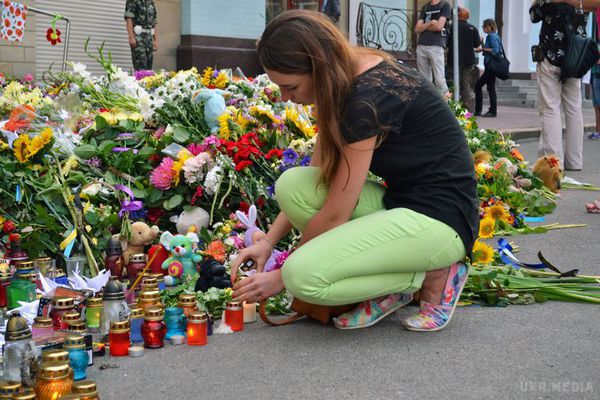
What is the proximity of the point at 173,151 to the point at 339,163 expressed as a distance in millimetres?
2009

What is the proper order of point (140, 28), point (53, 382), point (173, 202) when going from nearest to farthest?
point (53, 382) < point (173, 202) < point (140, 28)

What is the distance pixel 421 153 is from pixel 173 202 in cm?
184

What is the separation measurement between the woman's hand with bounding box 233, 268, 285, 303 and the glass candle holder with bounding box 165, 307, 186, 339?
0.25m

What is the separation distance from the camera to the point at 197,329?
3.30m

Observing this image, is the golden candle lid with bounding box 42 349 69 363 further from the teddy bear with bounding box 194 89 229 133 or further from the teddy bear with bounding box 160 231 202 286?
the teddy bear with bounding box 194 89 229 133

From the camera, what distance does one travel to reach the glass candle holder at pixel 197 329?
3291 millimetres

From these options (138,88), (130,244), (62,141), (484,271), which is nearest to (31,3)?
(138,88)

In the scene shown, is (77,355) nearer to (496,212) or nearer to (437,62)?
(496,212)

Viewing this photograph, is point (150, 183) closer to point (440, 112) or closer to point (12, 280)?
point (12, 280)

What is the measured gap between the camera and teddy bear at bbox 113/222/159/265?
14.6 feet

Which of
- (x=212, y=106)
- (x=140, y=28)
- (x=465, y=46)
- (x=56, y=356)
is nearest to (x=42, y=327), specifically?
(x=56, y=356)

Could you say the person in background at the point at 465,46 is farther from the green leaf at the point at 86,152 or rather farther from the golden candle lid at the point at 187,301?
the golden candle lid at the point at 187,301

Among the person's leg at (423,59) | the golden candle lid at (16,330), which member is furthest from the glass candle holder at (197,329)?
the person's leg at (423,59)

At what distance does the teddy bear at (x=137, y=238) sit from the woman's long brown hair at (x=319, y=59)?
1552mm
